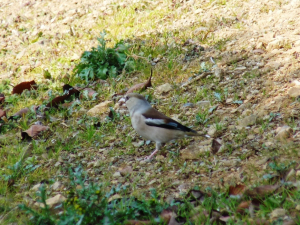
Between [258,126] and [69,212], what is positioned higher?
[69,212]

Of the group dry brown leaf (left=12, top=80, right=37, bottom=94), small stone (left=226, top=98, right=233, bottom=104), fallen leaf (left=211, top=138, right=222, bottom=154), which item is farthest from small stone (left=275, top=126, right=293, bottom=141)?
dry brown leaf (left=12, top=80, right=37, bottom=94)

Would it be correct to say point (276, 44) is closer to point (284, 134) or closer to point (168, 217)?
point (284, 134)

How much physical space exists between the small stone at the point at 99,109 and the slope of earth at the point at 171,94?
0.07m

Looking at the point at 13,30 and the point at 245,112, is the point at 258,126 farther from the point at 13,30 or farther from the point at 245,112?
the point at 13,30

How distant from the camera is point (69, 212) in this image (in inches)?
117

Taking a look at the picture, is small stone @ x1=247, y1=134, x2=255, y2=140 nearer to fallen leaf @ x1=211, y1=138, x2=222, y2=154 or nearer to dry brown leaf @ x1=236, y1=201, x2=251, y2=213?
fallen leaf @ x1=211, y1=138, x2=222, y2=154

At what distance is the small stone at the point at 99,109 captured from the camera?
5707 millimetres

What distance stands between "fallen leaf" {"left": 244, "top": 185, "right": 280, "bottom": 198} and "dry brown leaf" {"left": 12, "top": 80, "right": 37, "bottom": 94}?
4.36 m

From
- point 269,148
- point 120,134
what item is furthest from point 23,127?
point 269,148

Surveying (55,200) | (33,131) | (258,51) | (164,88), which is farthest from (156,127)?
(258,51)

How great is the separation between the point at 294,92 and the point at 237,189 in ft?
5.73

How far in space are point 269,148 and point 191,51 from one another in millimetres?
2774

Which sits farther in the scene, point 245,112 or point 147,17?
point 147,17

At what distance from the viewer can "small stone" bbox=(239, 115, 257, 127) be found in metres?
4.64
